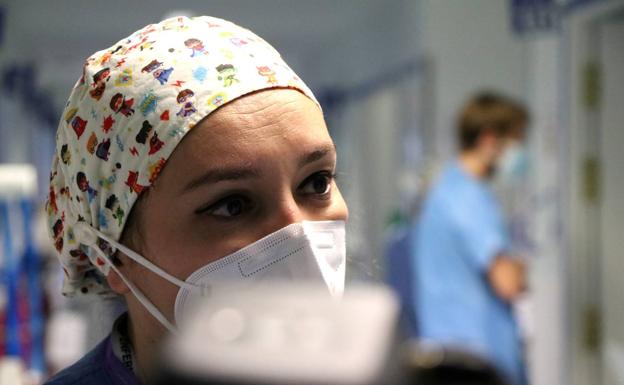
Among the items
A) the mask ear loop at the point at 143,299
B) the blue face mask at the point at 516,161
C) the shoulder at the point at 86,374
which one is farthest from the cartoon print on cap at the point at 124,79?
the blue face mask at the point at 516,161

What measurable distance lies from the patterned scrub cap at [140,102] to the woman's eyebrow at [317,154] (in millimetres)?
87

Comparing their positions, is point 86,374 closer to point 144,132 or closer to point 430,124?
point 144,132

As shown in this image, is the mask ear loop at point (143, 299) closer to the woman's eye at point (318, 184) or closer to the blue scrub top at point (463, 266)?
the woman's eye at point (318, 184)

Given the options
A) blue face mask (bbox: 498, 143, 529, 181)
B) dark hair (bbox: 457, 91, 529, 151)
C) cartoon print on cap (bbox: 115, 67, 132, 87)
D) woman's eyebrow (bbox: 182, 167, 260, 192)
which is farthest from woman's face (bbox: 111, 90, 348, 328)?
blue face mask (bbox: 498, 143, 529, 181)

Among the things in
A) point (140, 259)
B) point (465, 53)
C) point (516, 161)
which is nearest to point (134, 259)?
Answer: point (140, 259)

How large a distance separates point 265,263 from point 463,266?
1.69 metres

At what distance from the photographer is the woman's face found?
0.72 metres

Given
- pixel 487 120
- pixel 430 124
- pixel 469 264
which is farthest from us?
pixel 430 124

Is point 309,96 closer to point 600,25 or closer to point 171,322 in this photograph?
point 171,322

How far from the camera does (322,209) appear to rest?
0.84m

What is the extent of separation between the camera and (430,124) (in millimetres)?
4105

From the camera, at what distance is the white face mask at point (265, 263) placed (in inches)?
29.6

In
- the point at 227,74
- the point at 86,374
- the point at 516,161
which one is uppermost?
the point at 227,74

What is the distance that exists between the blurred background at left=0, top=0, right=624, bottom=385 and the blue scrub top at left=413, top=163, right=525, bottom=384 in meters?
0.34
